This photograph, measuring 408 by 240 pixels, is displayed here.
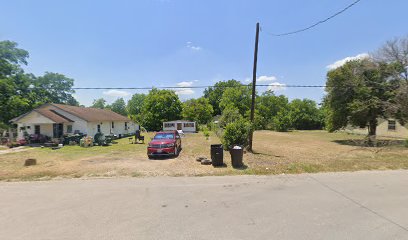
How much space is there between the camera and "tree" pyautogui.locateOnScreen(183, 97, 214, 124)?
53188mm

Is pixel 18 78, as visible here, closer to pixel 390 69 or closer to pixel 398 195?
pixel 398 195

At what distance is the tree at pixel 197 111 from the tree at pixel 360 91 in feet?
99.8

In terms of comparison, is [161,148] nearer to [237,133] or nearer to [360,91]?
[237,133]

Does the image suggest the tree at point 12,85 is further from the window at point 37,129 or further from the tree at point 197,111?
the tree at point 197,111

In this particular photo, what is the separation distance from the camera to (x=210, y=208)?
20.1ft

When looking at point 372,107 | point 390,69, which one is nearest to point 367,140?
point 372,107

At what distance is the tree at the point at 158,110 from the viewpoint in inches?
2012

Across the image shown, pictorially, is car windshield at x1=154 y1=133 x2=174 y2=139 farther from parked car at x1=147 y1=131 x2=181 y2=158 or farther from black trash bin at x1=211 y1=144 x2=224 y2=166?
black trash bin at x1=211 y1=144 x2=224 y2=166

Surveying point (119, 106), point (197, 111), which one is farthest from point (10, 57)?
point (119, 106)

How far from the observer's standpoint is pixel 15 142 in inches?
904

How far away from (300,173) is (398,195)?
3.73m

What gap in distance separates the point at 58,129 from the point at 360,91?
31380 millimetres

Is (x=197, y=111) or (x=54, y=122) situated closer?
(x=54, y=122)

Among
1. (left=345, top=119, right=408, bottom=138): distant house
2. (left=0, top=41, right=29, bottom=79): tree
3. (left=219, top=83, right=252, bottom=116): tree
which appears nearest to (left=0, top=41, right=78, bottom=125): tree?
(left=0, top=41, right=29, bottom=79): tree
